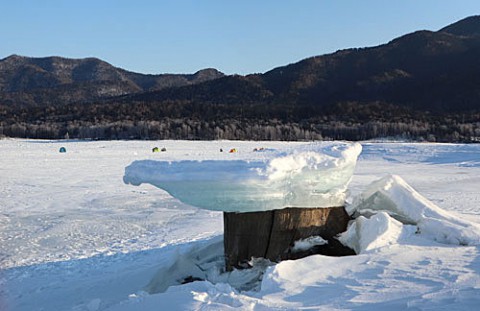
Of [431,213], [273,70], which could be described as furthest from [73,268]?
[273,70]

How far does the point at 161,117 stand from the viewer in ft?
237

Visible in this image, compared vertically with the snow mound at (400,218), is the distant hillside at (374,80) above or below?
above

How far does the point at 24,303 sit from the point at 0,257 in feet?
7.14

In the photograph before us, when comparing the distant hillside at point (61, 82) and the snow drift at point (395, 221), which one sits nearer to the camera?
the snow drift at point (395, 221)

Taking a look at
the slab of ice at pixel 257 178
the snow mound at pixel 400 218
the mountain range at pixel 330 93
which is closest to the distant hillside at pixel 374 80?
the mountain range at pixel 330 93

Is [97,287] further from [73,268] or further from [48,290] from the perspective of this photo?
[73,268]

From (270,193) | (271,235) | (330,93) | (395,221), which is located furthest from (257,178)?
(330,93)

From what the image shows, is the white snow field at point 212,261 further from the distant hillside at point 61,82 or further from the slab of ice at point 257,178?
the distant hillside at point 61,82

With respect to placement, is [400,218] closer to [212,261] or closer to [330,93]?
[212,261]

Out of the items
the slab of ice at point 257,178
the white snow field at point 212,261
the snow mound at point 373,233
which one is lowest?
the white snow field at point 212,261

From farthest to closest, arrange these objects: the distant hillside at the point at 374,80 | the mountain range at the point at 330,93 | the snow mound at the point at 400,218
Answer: the distant hillside at the point at 374,80 → the mountain range at the point at 330,93 → the snow mound at the point at 400,218

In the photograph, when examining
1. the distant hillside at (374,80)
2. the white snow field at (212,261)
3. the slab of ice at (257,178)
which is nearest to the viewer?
the white snow field at (212,261)

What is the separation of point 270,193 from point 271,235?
0.51m

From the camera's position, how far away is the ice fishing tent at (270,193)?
15.9 feet
